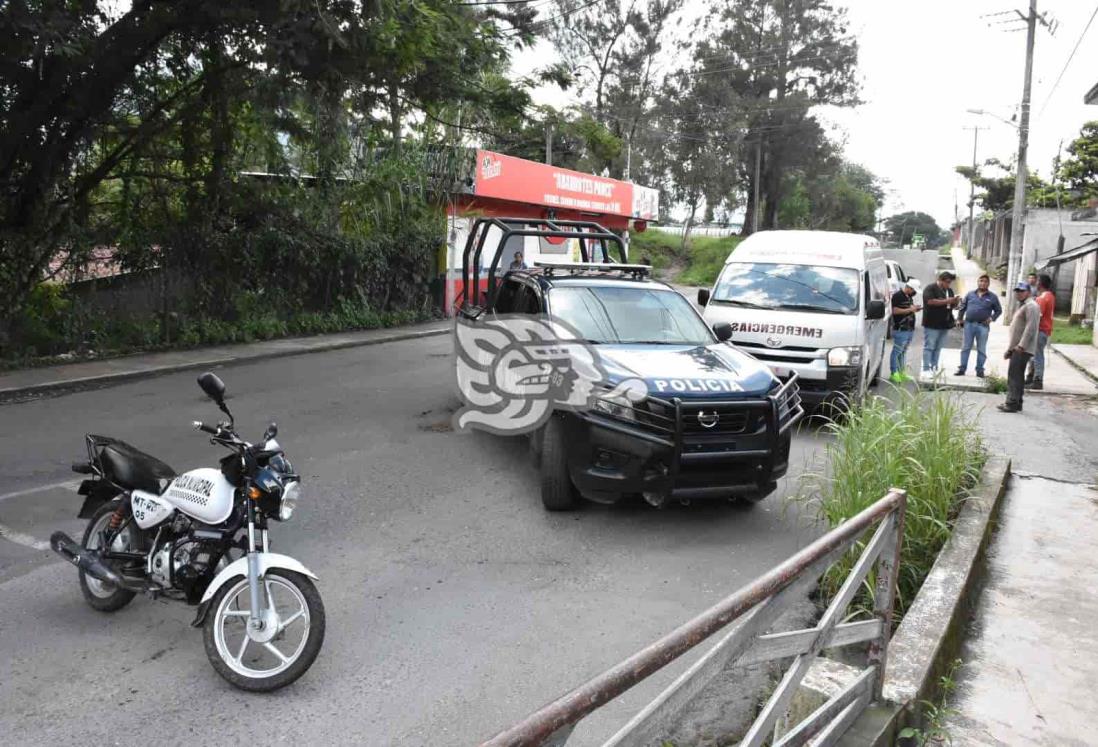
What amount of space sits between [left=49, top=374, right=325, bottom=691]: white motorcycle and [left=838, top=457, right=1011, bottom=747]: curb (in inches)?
94.6

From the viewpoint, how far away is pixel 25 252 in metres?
12.6

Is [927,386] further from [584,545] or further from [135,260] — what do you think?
[135,260]

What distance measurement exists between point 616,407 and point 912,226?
385ft

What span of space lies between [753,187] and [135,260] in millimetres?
43874

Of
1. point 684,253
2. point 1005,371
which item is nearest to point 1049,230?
point 684,253

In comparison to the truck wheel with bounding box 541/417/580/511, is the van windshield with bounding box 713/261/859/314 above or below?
above

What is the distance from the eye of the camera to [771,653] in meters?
2.47

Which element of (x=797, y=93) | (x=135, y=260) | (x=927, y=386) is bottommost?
(x=927, y=386)

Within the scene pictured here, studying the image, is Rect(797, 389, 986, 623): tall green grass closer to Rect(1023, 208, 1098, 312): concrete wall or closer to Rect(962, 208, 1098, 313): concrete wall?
Rect(962, 208, 1098, 313): concrete wall

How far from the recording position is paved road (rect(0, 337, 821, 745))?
364 cm

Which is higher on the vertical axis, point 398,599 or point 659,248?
point 659,248

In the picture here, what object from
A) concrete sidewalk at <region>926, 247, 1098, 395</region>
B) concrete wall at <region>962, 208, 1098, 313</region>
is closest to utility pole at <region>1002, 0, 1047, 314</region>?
concrete wall at <region>962, 208, 1098, 313</region>

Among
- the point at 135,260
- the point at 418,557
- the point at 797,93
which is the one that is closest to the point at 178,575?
the point at 418,557

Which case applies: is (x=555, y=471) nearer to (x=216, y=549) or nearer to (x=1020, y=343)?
(x=216, y=549)
